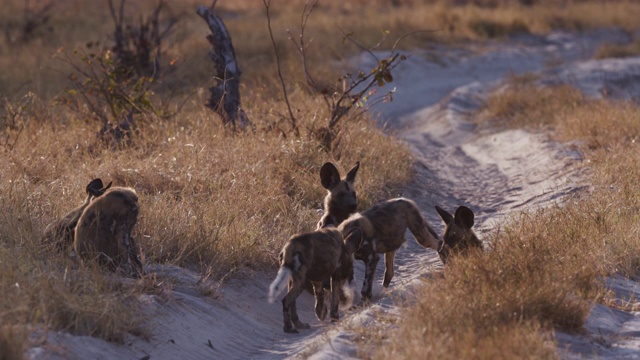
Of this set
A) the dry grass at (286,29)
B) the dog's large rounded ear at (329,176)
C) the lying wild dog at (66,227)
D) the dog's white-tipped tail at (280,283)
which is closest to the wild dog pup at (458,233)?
the dog's large rounded ear at (329,176)

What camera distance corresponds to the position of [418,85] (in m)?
15.7

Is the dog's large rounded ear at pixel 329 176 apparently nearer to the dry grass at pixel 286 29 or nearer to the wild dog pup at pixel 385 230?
the wild dog pup at pixel 385 230

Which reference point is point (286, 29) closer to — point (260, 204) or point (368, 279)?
point (260, 204)

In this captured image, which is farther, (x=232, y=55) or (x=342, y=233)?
(x=232, y=55)

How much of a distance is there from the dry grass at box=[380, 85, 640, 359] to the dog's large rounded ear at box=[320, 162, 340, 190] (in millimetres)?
1077

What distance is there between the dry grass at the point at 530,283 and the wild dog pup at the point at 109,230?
55.4 inches

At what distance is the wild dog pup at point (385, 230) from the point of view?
5.74m

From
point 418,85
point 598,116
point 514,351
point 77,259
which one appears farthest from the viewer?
point 418,85

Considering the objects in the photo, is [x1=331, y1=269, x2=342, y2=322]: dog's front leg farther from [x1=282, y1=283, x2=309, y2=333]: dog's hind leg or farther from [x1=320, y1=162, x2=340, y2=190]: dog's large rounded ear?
[x1=320, y1=162, x2=340, y2=190]: dog's large rounded ear

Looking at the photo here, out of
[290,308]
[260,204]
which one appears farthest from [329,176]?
[290,308]

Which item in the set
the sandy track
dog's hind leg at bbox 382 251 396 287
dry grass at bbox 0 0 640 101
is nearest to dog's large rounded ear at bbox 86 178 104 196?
the sandy track

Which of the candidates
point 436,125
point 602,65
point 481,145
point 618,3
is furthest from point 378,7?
point 481,145

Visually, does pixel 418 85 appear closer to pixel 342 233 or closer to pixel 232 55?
pixel 232 55

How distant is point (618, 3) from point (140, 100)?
2164cm
